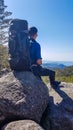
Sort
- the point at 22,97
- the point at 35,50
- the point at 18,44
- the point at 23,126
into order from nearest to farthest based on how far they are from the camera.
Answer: the point at 23,126, the point at 22,97, the point at 18,44, the point at 35,50

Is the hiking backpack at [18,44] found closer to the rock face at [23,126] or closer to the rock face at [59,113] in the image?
the rock face at [59,113]

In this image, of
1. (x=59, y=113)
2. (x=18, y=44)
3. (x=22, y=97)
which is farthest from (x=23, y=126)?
(x=18, y=44)

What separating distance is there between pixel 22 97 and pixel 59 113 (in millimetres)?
1638

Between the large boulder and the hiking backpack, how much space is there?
395 millimetres

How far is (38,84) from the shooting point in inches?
322

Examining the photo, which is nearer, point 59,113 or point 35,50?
point 59,113

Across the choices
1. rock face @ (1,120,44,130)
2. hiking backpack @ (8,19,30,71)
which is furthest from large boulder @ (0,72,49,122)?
rock face @ (1,120,44,130)

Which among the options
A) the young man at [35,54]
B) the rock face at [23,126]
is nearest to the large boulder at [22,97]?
the rock face at [23,126]

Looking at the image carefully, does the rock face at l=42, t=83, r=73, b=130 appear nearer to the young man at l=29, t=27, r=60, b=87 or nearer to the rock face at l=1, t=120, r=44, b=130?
the young man at l=29, t=27, r=60, b=87

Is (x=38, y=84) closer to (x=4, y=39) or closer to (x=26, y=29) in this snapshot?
(x=26, y=29)

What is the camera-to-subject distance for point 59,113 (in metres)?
8.20

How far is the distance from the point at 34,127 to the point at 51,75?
456 cm

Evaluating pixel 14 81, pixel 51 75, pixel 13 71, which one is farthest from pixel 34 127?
pixel 51 75

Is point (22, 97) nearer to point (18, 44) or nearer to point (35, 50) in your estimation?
point (18, 44)
